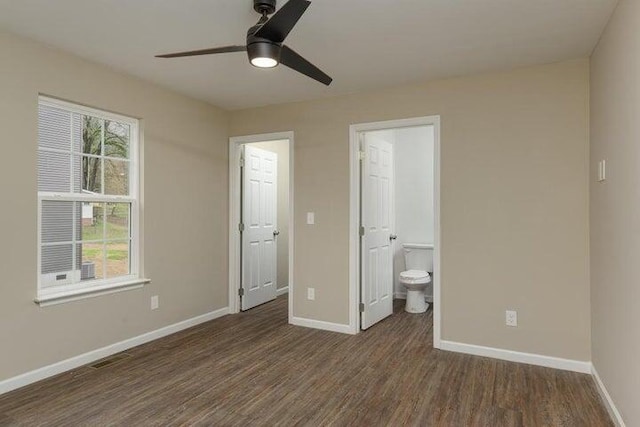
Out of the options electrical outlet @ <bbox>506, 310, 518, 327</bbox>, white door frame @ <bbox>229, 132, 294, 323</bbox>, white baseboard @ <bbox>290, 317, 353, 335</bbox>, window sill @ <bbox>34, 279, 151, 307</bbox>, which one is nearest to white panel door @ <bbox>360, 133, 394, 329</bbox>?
white baseboard @ <bbox>290, 317, 353, 335</bbox>

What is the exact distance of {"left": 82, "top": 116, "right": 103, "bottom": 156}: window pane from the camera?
3246mm

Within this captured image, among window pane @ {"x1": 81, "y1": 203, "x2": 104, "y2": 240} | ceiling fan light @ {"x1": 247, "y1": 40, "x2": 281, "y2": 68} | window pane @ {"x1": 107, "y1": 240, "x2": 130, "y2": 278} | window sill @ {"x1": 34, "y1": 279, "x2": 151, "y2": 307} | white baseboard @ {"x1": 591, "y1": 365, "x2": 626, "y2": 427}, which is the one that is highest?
ceiling fan light @ {"x1": 247, "y1": 40, "x2": 281, "y2": 68}

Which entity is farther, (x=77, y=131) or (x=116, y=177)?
(x=116, y=177)

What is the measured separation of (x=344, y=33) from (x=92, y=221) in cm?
251

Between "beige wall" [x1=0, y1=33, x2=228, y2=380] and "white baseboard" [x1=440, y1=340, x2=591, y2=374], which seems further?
"white baseboard" [x1=440, y1=340, x2=591, y2=374]

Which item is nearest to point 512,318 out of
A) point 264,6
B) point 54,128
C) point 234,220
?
point 264,6

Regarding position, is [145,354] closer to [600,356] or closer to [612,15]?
[600,356]

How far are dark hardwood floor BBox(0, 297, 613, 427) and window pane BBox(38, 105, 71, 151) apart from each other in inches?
68.0

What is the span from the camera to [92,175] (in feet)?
10.8

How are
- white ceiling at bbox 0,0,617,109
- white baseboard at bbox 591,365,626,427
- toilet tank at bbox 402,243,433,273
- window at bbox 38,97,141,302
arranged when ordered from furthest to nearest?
1. toilet tank at bbox 402,243,433,273
2. window at bbox 38,97,141,302
3. white ceiling at bbox 0,0,617,109
4. white baseboard at bbox 591,365,626,427

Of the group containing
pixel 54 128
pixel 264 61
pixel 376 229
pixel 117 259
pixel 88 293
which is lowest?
pixel 88 293

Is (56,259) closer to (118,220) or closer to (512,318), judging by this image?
(118,220)

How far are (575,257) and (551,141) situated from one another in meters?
0.91

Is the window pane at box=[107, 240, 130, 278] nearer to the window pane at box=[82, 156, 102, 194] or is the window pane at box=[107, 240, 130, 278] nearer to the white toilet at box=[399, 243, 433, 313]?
the window pane at box=[82, 156, 102, 194]
